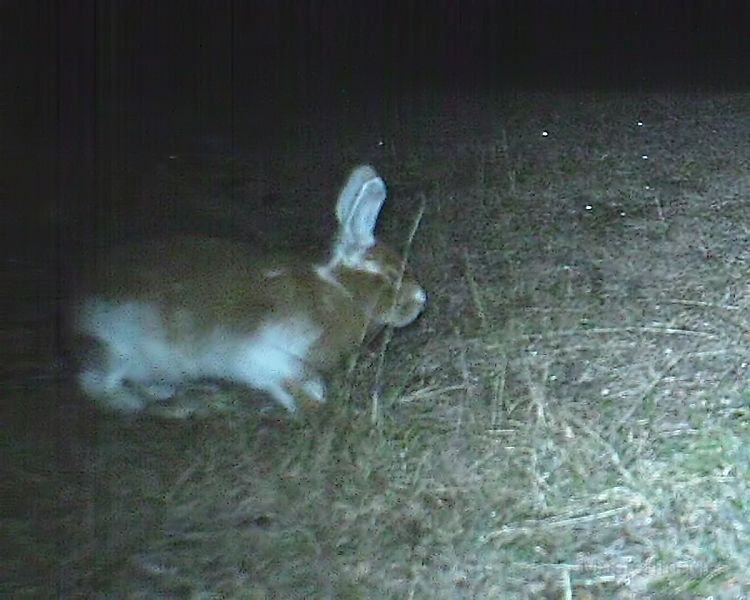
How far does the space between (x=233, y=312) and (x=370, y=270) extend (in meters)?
0.19

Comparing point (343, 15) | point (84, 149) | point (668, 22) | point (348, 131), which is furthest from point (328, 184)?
point (668, 22)

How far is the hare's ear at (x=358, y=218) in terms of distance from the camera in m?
1.43

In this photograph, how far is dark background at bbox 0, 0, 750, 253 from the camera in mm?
1382

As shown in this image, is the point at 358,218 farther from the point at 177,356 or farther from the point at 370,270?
the point at 177,356

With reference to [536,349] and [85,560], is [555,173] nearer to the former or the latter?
[536,349]

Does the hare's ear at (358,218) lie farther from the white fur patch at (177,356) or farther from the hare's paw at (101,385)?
the hare's paw at (101,385)

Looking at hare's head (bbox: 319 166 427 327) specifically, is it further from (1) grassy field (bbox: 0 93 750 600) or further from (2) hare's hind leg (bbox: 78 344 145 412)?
(2) hare's hind leg (bbox: 78 344 145 412)

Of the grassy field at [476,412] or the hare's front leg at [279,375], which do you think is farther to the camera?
the hare's front leg at [279,375]

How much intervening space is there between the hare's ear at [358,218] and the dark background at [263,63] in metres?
0.14

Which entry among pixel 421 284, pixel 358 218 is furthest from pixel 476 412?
pixel 358 218

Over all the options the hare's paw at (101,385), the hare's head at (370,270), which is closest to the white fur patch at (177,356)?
the hare's paw at (101,385)

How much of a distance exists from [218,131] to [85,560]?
2.01ft

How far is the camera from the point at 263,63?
4.80 feet

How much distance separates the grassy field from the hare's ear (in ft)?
0.10
